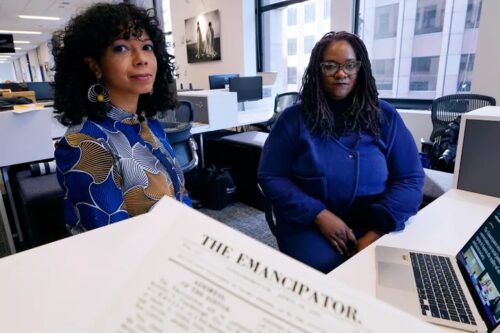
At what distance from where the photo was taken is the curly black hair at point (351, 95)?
50.8 inches

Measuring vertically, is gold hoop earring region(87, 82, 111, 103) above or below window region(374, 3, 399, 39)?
below

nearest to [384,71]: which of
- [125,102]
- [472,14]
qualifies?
[472,14]

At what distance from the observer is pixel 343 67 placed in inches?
51.3

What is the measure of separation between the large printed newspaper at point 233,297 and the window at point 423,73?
13.6 ft

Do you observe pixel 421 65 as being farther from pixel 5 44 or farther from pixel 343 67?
pixel 5 44

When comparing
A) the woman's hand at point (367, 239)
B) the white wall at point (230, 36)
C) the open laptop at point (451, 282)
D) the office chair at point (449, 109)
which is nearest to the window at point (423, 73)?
the office chair at point (449, 109)

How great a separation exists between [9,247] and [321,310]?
2.51m

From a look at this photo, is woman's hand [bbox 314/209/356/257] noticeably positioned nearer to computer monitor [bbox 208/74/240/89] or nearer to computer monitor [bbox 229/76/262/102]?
computer monitor [bbox 229/76/262/102]

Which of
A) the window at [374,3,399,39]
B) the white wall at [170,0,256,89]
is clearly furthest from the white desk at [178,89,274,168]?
the white wall at [170,0,256,89]

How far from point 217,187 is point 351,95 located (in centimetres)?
170

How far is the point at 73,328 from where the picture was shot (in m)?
0.28

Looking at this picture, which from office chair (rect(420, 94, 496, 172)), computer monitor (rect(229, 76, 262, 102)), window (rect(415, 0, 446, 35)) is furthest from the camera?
computer monitor (rect(229, 76, 262, 102))

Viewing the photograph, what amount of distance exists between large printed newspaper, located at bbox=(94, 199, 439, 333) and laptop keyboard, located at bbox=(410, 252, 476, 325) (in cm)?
51

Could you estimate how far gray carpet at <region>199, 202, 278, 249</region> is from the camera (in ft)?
8.11
